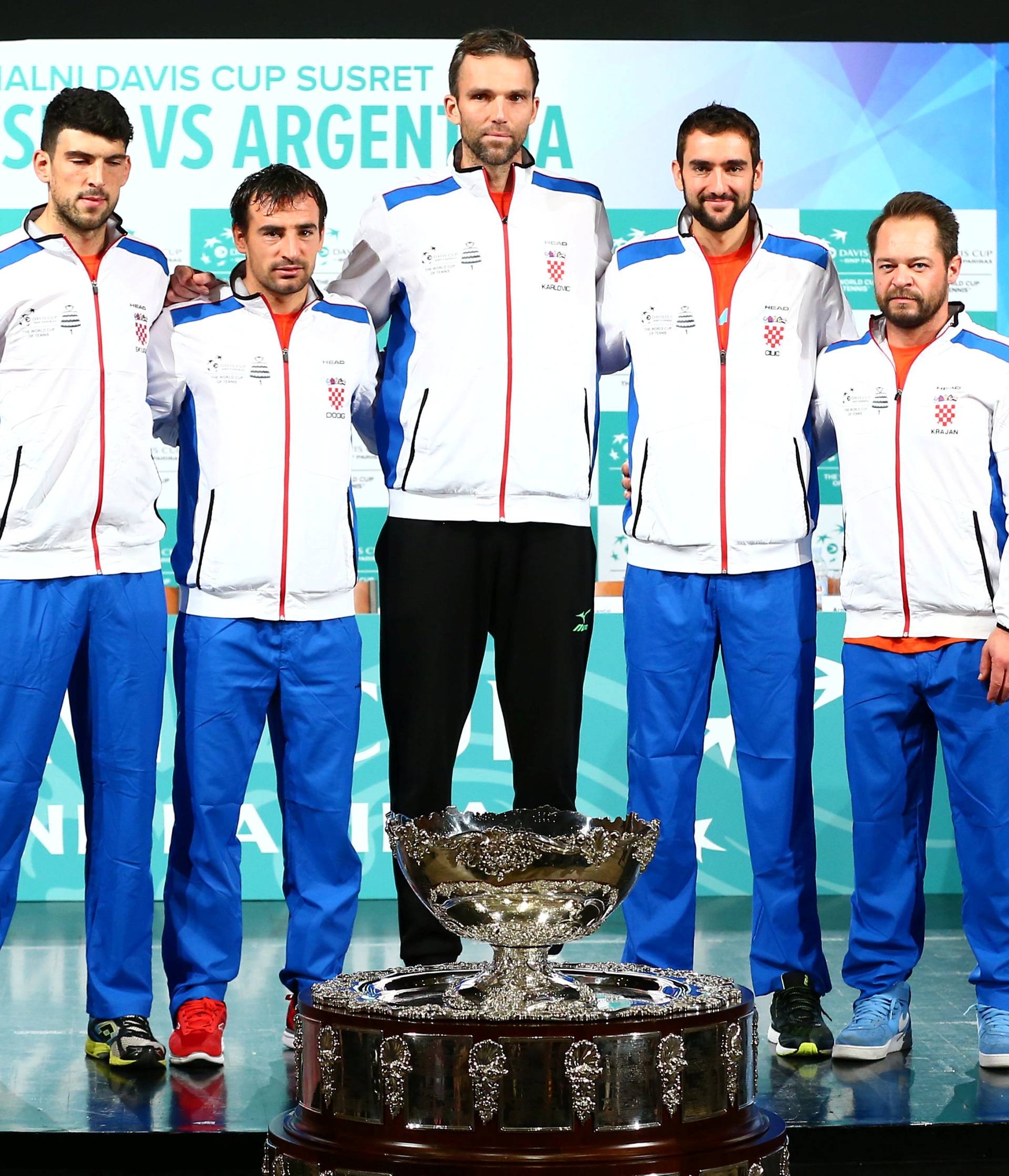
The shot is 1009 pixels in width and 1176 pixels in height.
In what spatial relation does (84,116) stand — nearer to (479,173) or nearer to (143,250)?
(143,250)

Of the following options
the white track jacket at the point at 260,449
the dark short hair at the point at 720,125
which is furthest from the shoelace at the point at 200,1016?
the dark short hair at the point at 720,125

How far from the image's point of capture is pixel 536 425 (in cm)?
330

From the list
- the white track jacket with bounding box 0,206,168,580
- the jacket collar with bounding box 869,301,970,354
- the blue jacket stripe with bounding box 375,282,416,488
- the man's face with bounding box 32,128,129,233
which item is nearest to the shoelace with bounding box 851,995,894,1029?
the jacket collar with bounding box 869,301,970,354

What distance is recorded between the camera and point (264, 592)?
3326 mm

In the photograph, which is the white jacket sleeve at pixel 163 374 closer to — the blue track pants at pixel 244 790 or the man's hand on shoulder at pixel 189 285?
the man's hand on shoulder at pixel 189 285

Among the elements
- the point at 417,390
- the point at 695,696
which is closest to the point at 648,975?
the point at 695,696

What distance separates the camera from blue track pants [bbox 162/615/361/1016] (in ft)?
10.9

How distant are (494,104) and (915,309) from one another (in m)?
0.93

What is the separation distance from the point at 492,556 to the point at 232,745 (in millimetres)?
644

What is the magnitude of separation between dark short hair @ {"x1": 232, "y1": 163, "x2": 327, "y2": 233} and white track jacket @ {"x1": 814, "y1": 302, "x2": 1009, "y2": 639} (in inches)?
46.0

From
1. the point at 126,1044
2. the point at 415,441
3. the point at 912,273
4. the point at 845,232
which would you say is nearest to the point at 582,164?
the point at 845,232

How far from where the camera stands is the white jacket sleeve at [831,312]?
352cm

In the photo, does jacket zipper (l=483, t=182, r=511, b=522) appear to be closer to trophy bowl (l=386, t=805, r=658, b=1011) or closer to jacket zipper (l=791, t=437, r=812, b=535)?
jacket zipper (l=791, t=437, r=812, b=535)

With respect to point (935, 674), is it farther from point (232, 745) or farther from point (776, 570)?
point (232, 745)
